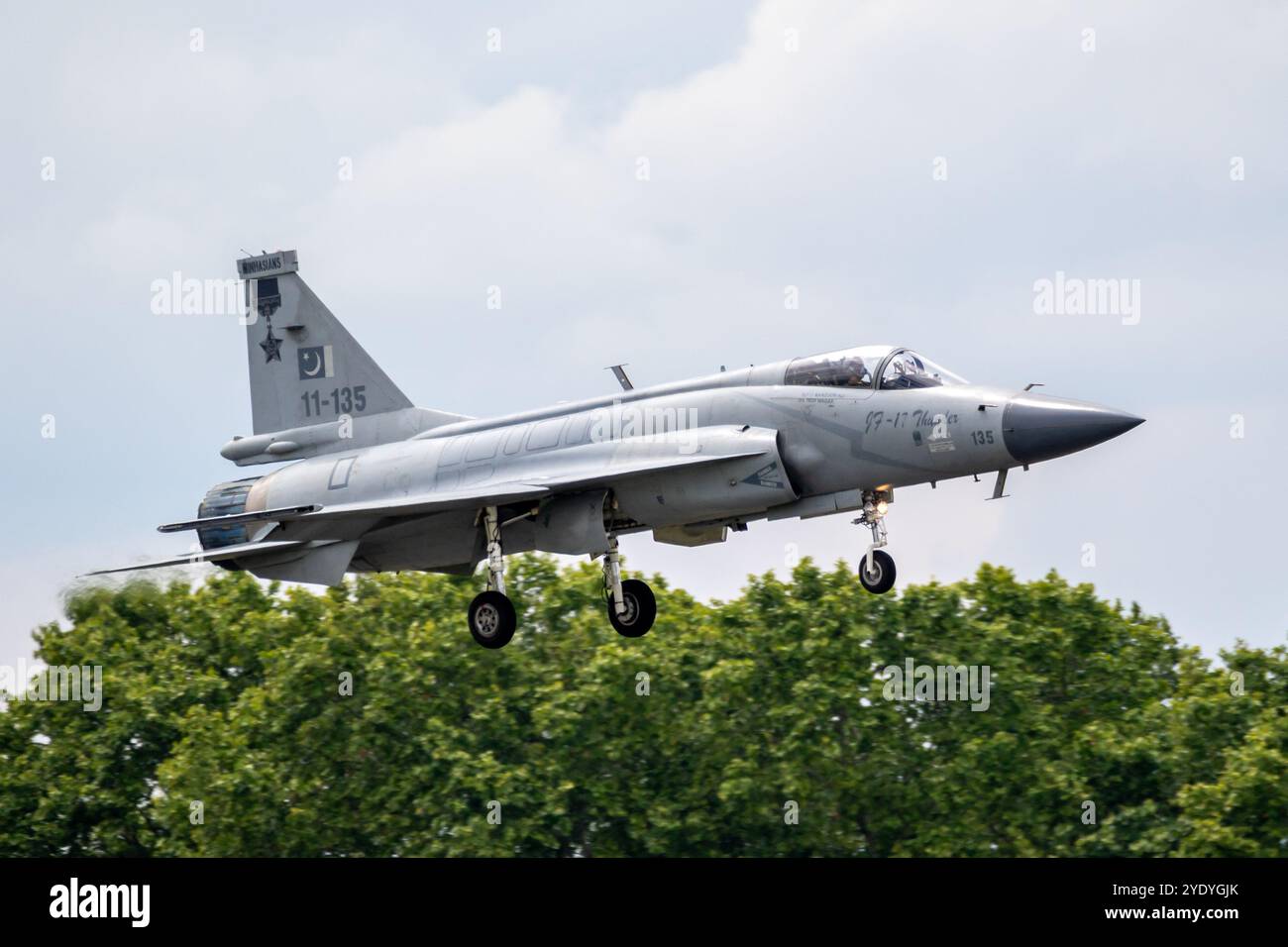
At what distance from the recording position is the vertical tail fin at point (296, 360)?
28.9 m

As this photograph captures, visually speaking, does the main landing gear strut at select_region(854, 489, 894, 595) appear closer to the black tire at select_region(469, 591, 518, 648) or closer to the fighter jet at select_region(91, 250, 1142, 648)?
the fighter jet at select_region(91, 250, 1142, 648)

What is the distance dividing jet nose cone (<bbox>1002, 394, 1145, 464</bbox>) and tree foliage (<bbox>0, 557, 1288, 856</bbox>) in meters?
28.6

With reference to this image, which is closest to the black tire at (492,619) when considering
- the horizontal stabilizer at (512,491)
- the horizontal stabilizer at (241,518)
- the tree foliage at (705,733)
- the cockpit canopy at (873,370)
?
the horizontal stabilizer at (512,491)

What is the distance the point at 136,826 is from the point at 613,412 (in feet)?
122

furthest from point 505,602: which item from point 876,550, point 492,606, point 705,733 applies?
point 705,733

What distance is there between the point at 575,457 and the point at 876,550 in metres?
4.24

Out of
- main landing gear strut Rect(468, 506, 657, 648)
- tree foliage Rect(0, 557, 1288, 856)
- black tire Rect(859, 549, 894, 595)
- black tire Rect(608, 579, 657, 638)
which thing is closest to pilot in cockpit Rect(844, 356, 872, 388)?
black tire Rect(859, 549, 894, 595)

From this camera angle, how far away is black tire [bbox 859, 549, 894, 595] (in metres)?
23.1

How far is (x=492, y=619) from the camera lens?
83.7ft

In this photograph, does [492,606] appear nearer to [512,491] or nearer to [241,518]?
[512,491]

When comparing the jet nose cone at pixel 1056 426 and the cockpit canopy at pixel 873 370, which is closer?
the jet nose cone at pixel 1056 426

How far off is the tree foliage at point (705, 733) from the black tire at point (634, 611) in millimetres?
24280

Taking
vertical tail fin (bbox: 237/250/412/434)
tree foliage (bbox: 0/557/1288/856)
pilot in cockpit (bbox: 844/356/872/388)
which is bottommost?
tree foliage (bbox: 0/557/1288/856)

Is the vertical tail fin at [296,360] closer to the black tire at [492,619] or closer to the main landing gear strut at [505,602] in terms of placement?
the main landing gear strut at [505,602]
